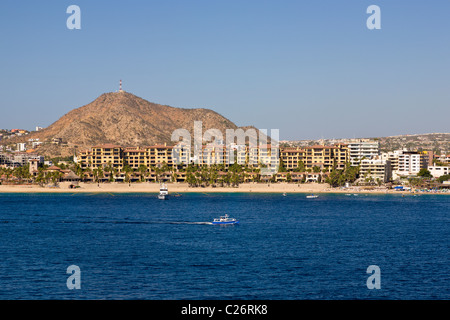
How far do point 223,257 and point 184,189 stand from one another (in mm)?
135804

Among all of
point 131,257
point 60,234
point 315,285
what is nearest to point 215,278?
point 315,285

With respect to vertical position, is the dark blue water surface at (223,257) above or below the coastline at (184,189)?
below

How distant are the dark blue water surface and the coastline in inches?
3585

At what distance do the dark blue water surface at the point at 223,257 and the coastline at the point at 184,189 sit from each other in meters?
91.1

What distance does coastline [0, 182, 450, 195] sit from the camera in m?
184

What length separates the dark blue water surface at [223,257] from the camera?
3869 cm

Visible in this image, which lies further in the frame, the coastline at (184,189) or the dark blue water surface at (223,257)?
the coastline at (184,189)

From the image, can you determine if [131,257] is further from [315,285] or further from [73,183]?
[73,183]

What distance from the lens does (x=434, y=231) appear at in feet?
243

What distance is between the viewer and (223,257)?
5206 centimetres

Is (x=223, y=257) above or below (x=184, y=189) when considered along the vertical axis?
below

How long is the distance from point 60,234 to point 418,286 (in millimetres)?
44002

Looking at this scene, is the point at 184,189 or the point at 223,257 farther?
the point at 184,189
